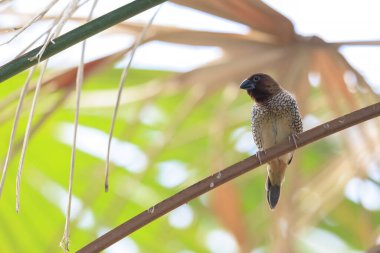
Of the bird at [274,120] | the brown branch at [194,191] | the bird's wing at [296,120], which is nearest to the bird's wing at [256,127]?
the bird at [274,120]

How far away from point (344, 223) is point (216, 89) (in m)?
1.58

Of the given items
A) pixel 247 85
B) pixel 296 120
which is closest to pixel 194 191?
pixel 247 85

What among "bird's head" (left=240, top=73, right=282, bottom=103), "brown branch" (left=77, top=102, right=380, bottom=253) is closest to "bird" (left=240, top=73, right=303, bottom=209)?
"bird's head" (left=240, top=73, right=282, bottom=103)

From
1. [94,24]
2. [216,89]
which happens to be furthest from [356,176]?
[94,24]

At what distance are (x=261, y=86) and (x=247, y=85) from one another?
0.55ft

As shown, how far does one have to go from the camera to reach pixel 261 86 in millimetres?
3391

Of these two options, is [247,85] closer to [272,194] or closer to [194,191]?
[272,194]

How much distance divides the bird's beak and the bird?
22mm

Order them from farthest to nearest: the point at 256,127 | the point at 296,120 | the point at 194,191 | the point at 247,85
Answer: the point at 256,127 → the point at 296,120 → the point at 247,85 → the point at 194,191

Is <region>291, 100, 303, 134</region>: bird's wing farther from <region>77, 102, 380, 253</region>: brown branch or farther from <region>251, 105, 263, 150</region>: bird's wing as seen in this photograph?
<region>77, 102, 380, 253</region>: brown branch

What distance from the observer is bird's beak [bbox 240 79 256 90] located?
3.23 metres

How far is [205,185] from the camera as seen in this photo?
5.29ft

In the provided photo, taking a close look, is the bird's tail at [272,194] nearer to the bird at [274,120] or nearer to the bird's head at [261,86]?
the bird at [274,120]

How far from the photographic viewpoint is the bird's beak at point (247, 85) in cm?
323
